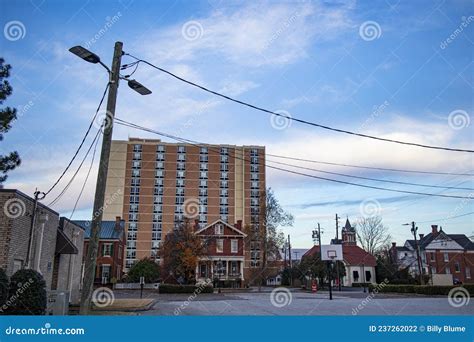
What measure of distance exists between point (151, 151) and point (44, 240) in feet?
236

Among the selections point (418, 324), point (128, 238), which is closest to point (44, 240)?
point (418, 324)

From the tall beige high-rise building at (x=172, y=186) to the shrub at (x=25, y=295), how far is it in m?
70.3

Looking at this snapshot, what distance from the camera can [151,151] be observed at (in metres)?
88.2

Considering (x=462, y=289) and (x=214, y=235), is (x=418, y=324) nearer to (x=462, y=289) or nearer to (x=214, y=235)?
(x=462, y=289)

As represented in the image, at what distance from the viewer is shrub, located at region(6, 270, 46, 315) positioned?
10.7m

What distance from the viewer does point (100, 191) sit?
8.48m

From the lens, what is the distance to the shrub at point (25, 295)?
10664mm

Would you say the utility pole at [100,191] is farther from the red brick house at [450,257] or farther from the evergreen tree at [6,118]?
the red brick house at [450,257]

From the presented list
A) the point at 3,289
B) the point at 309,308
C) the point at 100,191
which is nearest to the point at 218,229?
the point at 309,308

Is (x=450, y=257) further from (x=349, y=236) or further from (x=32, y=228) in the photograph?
(x=32, y=228)

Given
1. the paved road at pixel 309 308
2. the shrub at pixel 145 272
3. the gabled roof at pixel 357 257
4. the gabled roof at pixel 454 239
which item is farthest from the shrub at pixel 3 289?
the gabled roof at pixel 454 239

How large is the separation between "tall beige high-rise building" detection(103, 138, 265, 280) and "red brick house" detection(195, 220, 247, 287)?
2927cm

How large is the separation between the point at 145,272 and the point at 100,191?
40.5 meters

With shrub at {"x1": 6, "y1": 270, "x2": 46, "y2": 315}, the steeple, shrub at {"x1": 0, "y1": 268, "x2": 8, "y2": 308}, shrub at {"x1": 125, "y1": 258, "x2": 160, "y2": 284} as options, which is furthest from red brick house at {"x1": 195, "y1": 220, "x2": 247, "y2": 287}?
shrub at {"x1": 0, "y1": 268, "x2": 8, "y2": 308}
